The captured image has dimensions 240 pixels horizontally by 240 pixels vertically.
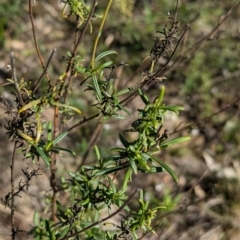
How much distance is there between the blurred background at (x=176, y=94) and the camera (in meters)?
3.62

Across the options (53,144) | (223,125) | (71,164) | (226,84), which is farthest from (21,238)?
(226,84)

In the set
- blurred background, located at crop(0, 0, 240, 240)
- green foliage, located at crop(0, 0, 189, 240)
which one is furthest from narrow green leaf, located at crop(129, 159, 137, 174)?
blurred background, located at crop(0, 0, 240, 240)

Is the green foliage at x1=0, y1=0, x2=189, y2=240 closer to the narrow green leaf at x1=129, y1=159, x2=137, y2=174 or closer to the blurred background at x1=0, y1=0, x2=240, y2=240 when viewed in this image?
the narrow green leaf at x1=129, y1=159, x2=137, y2=174

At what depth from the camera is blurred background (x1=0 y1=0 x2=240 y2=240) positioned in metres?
3.62

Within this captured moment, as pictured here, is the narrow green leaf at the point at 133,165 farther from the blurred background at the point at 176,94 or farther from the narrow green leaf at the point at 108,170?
the blurred background at the point at 176,94

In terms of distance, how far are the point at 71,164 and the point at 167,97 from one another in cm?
126

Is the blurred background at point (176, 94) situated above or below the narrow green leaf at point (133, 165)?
above

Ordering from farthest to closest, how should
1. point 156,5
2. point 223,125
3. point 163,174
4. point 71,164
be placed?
1. point 156,5
2. point 223,125
3. point 163,174
4. point 71,164

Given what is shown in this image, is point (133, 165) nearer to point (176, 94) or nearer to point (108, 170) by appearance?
point (108, 170)

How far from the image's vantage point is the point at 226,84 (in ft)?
14.9

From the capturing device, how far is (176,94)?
4395 millimetres

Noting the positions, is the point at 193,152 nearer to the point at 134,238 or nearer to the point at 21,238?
the point at 21,238

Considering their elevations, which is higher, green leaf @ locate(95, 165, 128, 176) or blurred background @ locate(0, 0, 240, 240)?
blurred background @ locate(0, 0, 240, 240)

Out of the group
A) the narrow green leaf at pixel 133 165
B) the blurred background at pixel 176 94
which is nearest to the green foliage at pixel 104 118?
the narrow green leaf at pixel 133 165
